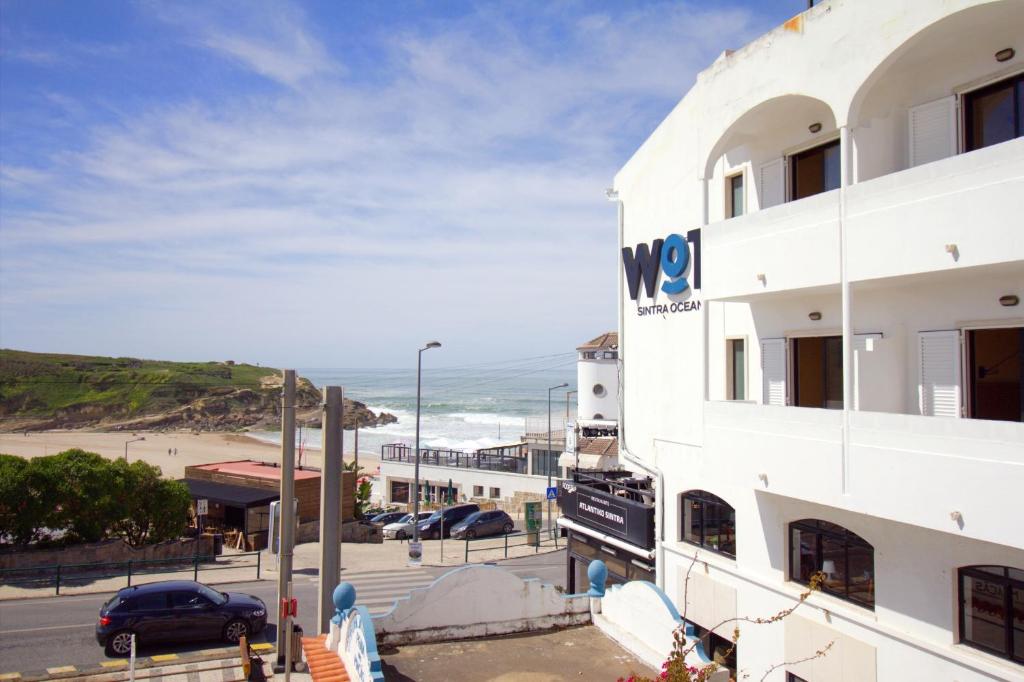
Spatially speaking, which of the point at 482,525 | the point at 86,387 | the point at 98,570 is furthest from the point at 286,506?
the point at 86,387

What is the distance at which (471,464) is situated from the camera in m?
49.6

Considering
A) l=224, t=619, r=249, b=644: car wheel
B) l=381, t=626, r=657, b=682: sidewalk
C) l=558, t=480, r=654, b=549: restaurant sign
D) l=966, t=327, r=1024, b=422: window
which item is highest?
l=966, t=327, r=1024, b=422: window

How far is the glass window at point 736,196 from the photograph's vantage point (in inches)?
574

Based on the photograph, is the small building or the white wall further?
the white wall

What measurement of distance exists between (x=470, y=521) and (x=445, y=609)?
2364cm

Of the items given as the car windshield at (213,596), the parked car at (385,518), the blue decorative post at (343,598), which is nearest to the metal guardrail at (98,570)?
the car windshield at (213,596)

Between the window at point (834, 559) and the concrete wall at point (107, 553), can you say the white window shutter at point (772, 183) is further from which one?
the concrete wall at point (107, 553)

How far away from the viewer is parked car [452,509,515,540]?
1406 inches

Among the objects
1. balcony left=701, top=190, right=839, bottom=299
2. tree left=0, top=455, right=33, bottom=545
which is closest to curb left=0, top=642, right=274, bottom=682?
tree left=0, top=455, right=33, bottom=545

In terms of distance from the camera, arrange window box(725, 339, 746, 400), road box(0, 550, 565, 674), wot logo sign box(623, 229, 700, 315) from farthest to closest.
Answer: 1. road box(0, 550, 565, 674)
2. wot logo sign box(623, 229, 700, 315)
3. window box(725, 339, 746, 400)

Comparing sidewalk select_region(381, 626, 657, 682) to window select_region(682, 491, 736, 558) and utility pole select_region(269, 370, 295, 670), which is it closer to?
window select_region(682, 491, 736, 558)

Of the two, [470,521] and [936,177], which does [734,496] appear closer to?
[936,177]

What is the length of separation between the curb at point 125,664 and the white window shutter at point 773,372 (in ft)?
38.7

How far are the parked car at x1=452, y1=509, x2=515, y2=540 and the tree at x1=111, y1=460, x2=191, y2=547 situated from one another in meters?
12.3
